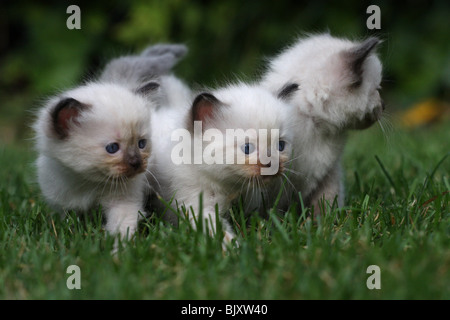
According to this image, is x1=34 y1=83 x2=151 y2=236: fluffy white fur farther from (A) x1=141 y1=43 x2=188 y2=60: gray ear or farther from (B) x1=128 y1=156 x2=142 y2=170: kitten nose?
(A) x1=141 y1=43 x2=188 y2=60: gray ear

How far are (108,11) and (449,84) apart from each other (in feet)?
13.1

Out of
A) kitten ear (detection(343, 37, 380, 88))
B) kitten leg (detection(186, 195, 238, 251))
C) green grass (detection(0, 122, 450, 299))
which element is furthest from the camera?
kitten ear (detection(343, 37, 380, 88))

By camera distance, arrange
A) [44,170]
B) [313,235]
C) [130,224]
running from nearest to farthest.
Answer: [313,235], [130,224], [44,170]

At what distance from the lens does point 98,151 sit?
9.06 feet

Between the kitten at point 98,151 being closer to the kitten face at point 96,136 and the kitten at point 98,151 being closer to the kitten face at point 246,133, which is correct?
the kitten face at point 96,136

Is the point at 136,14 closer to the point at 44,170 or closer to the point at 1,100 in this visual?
the point at 1,100

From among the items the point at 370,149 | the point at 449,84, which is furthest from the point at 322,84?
the point at 449,84

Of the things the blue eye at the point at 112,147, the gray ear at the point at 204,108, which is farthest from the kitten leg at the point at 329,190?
the blue eye at the point at 112,147

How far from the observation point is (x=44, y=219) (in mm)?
3064

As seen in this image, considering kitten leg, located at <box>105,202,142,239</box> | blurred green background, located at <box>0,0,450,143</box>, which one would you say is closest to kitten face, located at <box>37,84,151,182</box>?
kitten leg, located at <box>105,202,142,239</box>

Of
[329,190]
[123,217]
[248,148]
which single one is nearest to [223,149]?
[248,148]

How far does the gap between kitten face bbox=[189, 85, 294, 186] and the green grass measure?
25 cm

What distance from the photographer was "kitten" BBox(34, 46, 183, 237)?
9.09 ft
